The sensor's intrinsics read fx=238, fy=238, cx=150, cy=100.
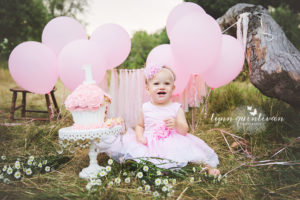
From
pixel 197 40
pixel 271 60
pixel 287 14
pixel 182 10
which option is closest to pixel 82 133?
pixel 197 40

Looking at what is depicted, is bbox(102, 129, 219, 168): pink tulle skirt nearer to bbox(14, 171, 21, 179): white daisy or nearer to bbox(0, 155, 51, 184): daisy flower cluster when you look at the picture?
bbox(0, 155, 51, 184): daisy flower cluster

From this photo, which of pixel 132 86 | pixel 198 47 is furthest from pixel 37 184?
pixel 198 47

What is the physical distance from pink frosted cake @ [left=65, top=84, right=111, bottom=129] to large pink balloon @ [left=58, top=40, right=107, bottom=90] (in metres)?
0.48

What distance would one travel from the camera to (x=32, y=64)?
254 centimetres

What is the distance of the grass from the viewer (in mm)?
1848

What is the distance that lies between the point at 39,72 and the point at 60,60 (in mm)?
284

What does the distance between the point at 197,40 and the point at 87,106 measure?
1275 mm

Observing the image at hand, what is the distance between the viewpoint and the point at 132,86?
3.17 metres

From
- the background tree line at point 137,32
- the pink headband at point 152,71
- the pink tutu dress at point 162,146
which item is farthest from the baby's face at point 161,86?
the background tree line at point 137,32

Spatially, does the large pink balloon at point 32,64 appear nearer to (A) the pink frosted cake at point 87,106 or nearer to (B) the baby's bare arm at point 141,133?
(A) the pink frosted cake at point 87,106

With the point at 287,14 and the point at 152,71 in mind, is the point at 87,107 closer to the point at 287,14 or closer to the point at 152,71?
the point at 152,71

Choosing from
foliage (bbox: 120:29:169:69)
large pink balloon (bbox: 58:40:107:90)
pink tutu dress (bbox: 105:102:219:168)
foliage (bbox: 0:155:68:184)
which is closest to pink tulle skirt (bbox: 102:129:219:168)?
pink tutu dress (bbox: 105:102:219:168)

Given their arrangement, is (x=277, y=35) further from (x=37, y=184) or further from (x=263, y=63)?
(x=37, y=184)

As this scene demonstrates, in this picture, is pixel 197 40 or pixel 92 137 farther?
pixel 197 40
